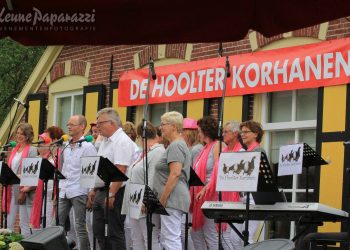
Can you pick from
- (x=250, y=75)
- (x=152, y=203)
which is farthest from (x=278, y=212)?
(x=250, y=75)

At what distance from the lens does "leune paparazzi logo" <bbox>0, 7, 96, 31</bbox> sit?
4.46 m

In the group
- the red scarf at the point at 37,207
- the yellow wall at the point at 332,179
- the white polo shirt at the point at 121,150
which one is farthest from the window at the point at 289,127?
the red scarf at the point at 37,207

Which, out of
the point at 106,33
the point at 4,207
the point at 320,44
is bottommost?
the point at 4,207

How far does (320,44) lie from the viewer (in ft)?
36.5

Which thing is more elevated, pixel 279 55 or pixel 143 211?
pixel 279 55

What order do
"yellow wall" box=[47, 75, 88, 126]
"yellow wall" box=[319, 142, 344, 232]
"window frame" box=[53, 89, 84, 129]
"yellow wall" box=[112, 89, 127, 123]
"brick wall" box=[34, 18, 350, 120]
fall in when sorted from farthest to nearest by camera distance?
"window frame" box=[53, 89, 84, 129], "yellow wall" box=[47, 75, 88, 126], "yellow wall" box=[112, 89, 127, 123], "brick wall" box=[34, 18, 350, 120], "yellow wall" box=[319, 142, 344, 232]

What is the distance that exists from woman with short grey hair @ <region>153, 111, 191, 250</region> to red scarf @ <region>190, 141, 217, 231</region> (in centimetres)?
74

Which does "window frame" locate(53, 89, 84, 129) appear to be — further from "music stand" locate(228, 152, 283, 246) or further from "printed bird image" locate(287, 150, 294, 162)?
"music stand" locate(228, 152, 283, 246)

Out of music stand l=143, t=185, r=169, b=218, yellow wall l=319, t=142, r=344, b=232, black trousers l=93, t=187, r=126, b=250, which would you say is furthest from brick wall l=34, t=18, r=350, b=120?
music stand l=143, t=185, r=169, b=218

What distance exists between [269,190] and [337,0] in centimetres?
372

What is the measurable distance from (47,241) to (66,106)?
11.4m

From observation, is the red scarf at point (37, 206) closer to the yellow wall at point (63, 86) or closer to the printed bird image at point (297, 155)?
the printed bird image at point (297, 155)

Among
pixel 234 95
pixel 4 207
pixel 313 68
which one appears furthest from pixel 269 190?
pixel 4 207

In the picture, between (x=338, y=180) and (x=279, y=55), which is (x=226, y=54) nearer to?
(x=279, y=55)
